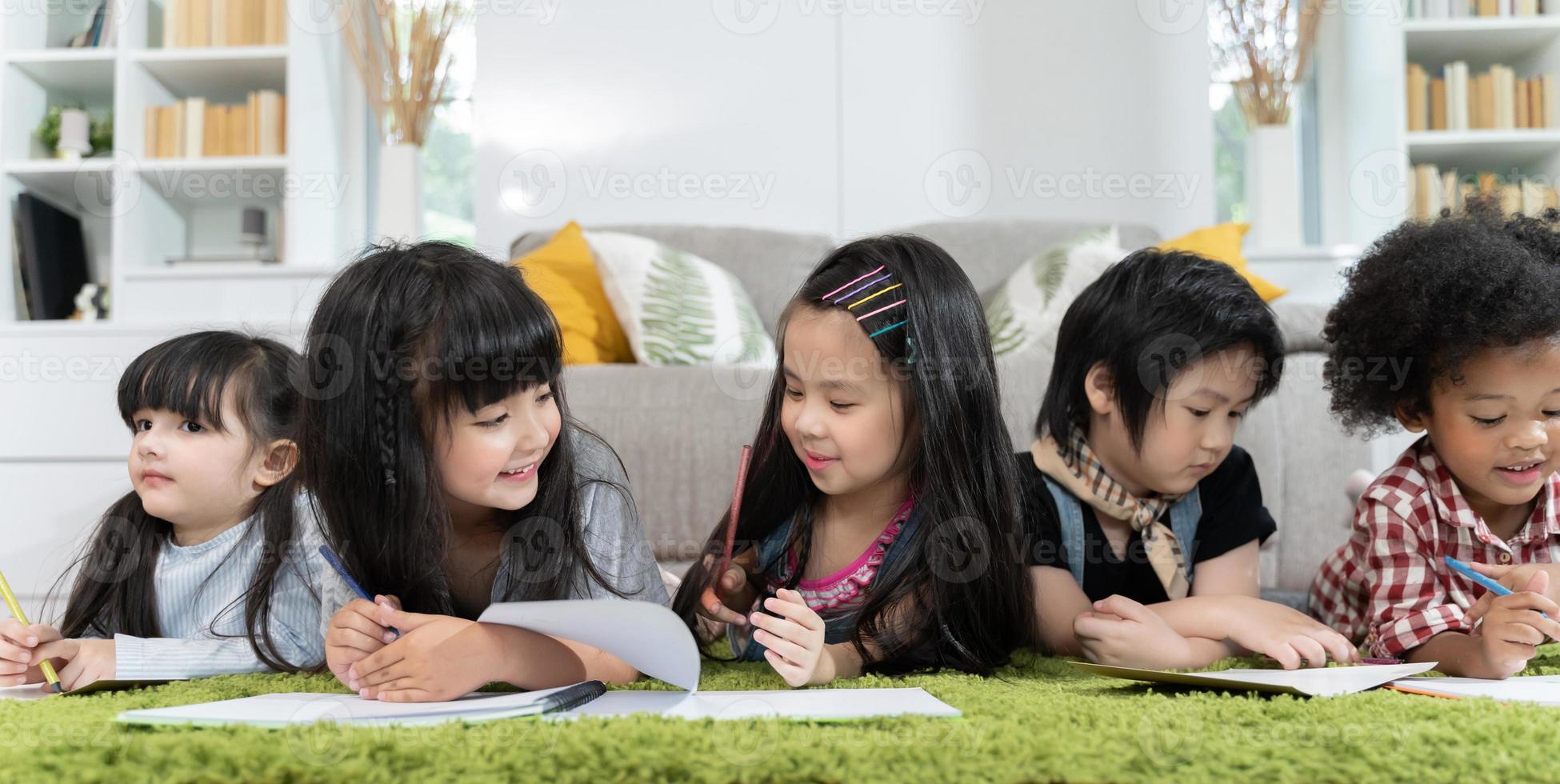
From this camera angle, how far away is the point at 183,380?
1130 mm

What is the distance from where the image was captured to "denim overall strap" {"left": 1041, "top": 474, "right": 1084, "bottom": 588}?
122 centimetres

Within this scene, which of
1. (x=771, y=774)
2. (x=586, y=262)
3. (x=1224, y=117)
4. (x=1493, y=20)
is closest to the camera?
(x=771, y=774)

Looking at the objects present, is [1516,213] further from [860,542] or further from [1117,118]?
[1117,118]

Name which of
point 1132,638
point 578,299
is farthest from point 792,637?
point 578,299

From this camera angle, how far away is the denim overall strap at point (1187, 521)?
1226 mm

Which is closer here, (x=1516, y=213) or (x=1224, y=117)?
(x=1516, y=213)

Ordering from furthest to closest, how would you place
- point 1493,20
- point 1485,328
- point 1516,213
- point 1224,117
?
point 1224,117 < point 1493,20 < point 1516,213 < point 1485,328

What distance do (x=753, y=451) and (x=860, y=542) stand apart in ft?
0.51

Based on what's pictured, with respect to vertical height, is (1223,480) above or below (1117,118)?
below

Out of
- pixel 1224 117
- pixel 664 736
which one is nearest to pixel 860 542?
pixel 664 736

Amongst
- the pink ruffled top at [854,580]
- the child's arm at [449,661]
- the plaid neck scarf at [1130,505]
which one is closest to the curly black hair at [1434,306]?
the plaid neck scarf at [1130,505]

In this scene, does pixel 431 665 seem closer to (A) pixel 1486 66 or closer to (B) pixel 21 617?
(B) pixel 21 617

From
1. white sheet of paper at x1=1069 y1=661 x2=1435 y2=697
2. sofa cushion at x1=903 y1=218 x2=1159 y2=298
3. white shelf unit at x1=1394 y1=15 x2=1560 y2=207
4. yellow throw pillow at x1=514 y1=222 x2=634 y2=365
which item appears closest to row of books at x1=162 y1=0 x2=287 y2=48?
yellow throw pillow at x1=514 y1=222 x2=634 y2=365

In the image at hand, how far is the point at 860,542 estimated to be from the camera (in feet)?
3.70
